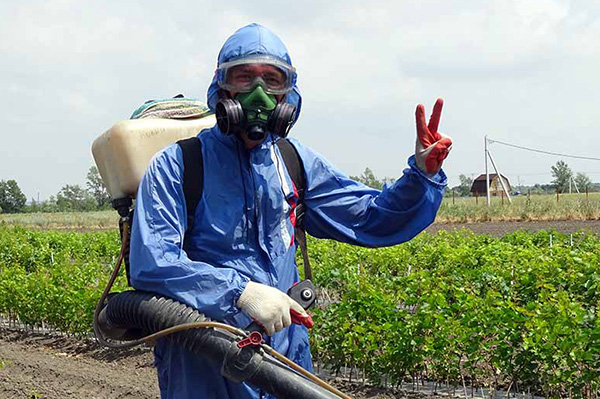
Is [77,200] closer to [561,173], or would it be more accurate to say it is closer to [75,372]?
[561,173]

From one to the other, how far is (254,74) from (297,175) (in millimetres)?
335

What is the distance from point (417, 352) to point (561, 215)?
19.6 metres

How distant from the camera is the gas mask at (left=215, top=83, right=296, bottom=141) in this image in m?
2.01

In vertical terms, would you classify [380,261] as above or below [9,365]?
above

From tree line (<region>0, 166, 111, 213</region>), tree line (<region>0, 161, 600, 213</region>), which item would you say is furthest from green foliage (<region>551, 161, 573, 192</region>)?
tree line (<region>0, 166, 111, 213</region>)

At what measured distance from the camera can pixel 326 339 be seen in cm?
532

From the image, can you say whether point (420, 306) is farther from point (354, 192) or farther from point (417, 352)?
point (354, 192)

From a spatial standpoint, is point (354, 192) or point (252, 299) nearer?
point (252, 299)

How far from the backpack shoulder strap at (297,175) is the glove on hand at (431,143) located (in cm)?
35

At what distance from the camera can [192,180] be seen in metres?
2.00

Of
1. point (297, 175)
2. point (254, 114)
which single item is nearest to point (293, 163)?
point (297, 175)

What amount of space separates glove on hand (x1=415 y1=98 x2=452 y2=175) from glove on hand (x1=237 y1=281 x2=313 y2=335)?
60 centimetres

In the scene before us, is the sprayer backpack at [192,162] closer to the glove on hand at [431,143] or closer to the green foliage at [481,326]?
the glove on hand at [431,143]

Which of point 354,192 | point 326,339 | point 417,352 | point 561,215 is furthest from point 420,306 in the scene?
point 561,215
